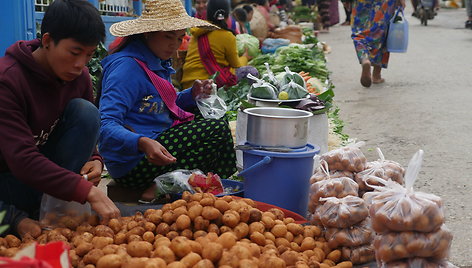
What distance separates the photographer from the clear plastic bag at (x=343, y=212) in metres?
2.60

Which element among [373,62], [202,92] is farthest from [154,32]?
[373,62]

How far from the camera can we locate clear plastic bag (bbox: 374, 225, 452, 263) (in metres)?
2.25

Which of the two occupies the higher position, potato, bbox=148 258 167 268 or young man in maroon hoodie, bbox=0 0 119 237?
young man in maroon hoodie, bbox=0 0 119 237

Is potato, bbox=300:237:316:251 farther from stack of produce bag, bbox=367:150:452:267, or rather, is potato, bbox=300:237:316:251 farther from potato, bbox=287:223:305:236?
stack of produce bag, bbox=367:150:452:267

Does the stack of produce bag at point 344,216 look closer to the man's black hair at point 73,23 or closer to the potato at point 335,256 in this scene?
the potato at point 335,256

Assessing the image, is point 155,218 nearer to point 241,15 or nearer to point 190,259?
point 190,259

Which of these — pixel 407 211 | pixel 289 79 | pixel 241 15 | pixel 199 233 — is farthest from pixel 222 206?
pixel 241 15

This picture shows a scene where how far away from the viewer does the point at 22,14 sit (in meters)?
3.69

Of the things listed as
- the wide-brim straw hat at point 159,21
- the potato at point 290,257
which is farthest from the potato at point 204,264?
the wide-brim straw hat at point 159,21

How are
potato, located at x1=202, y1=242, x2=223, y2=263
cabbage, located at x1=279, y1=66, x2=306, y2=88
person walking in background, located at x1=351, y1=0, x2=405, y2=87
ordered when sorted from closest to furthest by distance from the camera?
potato, located at x1=202, y1=242, x2=223, y2=263 → cabbage, located at x1=279, y1=66, x2=306, y2=88 → person walking in background, located at x1=351, y1=0, x2=405, y2=87

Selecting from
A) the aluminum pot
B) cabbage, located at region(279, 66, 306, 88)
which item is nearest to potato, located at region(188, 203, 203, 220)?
the aluminum pot

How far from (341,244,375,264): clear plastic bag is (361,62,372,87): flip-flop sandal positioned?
5.63 metres

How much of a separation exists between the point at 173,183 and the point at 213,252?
1.13 m

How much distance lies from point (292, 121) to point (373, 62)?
17.8 ft
